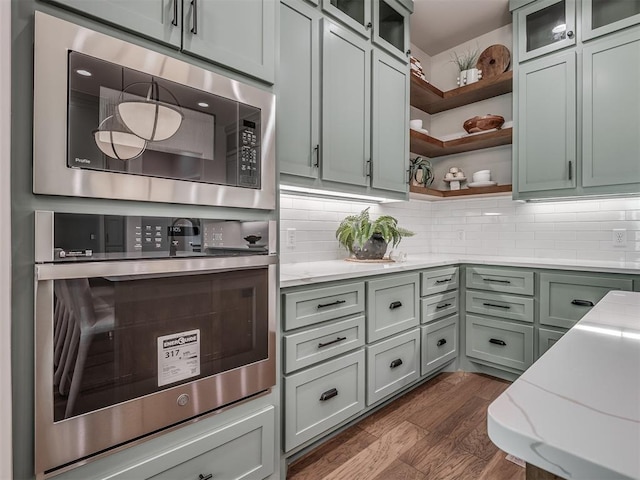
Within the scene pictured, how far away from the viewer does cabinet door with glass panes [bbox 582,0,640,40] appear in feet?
7.70

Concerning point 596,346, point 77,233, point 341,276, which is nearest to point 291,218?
point 341,276

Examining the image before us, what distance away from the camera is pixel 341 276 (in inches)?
68.3

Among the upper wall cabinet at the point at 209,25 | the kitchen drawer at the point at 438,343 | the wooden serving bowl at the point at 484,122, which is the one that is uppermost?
the wooden serving bowl at the point at 484,122

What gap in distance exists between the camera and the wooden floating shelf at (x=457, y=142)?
2904 millimetres

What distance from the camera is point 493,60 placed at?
3066mm

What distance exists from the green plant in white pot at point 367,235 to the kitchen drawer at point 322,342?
2.01ft

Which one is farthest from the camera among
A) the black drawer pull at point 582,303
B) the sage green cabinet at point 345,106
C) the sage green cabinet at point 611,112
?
the sage green cabinet at point 611,112

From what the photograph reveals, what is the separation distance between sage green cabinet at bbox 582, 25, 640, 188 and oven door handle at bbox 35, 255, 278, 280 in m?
2.43

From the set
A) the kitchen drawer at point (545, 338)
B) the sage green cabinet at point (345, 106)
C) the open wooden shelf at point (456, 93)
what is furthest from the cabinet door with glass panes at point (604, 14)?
the kitchen drawer at point (545, 338)

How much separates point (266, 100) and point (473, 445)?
1949mm

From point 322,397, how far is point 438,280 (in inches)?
50.0

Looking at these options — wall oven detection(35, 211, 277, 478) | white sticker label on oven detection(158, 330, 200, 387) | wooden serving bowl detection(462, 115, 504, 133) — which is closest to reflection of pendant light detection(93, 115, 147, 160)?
wall oven detection(35, 211, 277, 478)

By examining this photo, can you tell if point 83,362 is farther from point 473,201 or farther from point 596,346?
point 473,201

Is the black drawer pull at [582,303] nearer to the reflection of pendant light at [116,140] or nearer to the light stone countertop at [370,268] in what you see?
the light stone countertop at [370,268]
